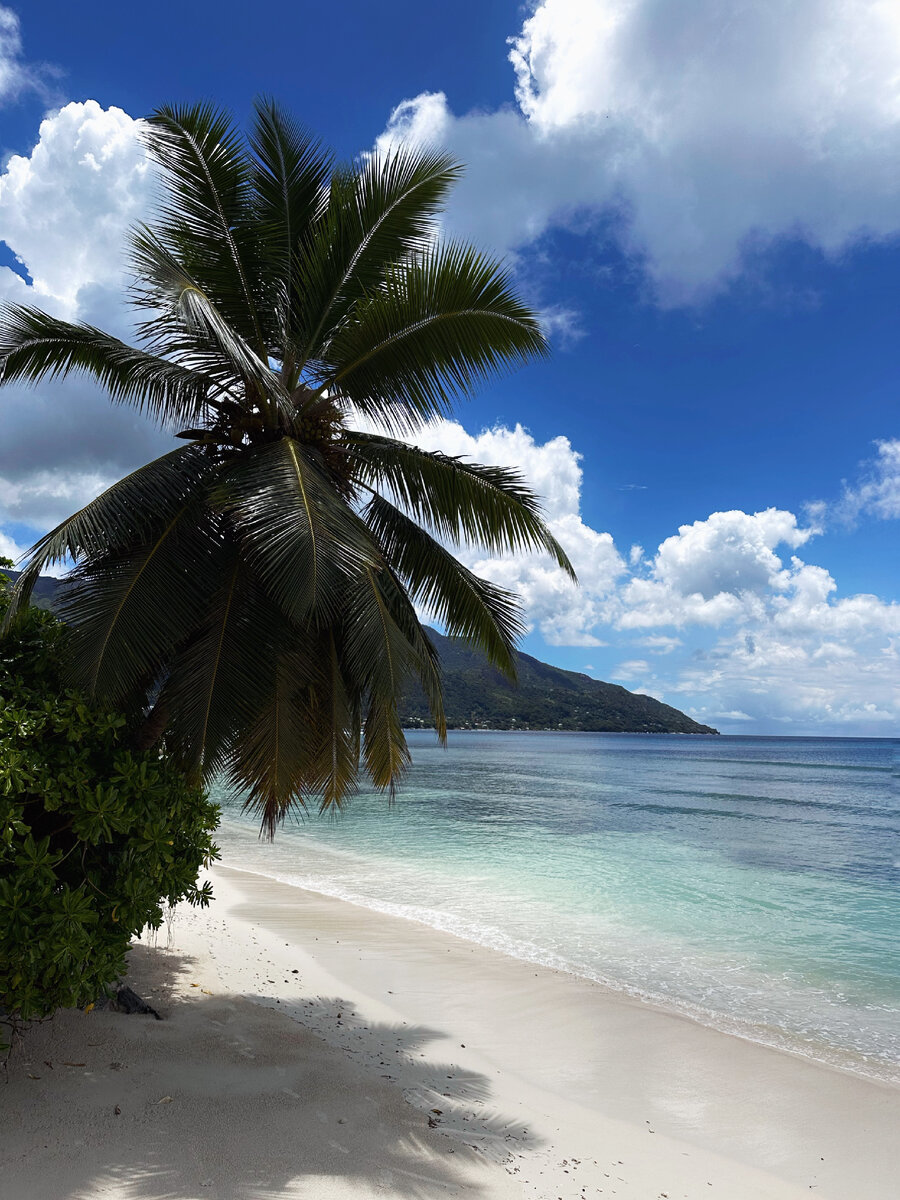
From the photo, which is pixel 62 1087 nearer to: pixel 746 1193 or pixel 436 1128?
pixel 436 1128

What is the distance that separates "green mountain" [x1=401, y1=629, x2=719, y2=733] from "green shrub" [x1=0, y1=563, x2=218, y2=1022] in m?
98.0

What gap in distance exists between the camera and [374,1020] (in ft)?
22.8

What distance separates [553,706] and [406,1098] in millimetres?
155591

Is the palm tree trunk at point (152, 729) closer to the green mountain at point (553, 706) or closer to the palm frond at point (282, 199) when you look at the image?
the palm frond at point (282, 199)

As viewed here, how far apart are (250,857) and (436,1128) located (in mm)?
14307

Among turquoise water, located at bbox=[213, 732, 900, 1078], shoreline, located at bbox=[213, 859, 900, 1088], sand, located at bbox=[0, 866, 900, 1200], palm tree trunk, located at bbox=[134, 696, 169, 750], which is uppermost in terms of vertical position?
palm tree trunk, located at bbox=[134, 696, 169, 750]

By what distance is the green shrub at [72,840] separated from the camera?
3869 mm

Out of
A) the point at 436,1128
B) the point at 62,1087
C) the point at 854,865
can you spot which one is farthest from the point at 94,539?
the point at 854,865

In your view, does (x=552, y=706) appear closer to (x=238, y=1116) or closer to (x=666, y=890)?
(x=666, y=890)

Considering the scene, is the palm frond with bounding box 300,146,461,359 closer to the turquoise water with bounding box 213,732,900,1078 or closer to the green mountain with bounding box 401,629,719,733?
the turquoise water with bounding box 213,732,900,1078

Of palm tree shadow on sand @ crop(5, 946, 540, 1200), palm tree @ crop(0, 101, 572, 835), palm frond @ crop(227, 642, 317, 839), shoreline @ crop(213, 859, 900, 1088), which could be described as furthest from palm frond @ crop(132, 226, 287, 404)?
shoreline @ crop(213, 859, 900, 1088)

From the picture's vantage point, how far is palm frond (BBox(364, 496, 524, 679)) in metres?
7.00

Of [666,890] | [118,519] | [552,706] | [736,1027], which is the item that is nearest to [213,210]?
[118,519]

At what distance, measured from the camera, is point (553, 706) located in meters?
158
